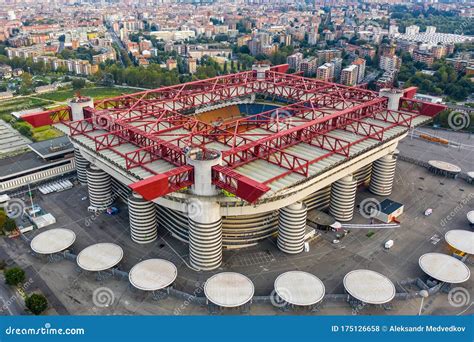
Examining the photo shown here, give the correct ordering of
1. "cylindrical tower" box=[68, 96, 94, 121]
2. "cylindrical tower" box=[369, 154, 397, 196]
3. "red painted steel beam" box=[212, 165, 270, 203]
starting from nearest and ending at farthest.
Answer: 1. "red painted steel beam" box=[212, 165, 270, 203]
2. "cylindrical tower" box=[369, 154, 397, 196]
3. "cylindrical tower" box=[68, 96, 94, 121]

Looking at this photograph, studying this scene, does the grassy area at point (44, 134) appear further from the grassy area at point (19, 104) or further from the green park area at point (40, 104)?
the grassy area at point (19, 104)

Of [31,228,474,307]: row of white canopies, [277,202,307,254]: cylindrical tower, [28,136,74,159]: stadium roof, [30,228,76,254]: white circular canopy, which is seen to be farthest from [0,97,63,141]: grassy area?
[277,202,307,254]: cylindrical tower

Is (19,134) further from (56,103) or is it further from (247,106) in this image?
(247,106)

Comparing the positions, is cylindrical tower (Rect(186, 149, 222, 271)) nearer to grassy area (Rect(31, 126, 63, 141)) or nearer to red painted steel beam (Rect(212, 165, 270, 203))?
red painted steel beam (Rect(212, 165, 270, 203))

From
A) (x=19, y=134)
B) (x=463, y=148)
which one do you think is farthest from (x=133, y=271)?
(x=463, y=148)

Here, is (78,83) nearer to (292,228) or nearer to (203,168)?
(203,168)
